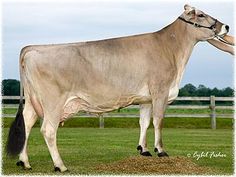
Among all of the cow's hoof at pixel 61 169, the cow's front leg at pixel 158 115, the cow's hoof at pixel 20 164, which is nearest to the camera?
the cow's hoof at pixel 61 169

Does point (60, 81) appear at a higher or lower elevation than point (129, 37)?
lower

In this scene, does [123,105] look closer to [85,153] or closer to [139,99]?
[139,99]

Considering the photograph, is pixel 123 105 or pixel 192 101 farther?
pixel 192 101

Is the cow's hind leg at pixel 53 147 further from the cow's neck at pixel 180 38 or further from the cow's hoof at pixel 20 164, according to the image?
the cow's neck at pixel 180 38

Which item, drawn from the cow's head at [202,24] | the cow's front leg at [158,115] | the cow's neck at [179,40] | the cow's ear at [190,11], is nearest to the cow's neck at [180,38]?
the cow's neck at [179,40]

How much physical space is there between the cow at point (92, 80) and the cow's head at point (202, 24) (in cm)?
3

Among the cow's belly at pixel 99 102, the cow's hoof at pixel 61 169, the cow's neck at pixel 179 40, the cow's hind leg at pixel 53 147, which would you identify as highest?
the cow's neck at pixel 179 40

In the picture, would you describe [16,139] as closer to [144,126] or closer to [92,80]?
[92,80]

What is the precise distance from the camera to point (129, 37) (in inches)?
466

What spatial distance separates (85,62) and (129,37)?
124 cm

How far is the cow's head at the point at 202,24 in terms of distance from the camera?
12188 mm

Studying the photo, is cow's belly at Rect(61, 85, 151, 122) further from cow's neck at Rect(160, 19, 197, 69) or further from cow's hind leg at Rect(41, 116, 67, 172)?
cow's neck at Rect(160, 19, 197, 69)

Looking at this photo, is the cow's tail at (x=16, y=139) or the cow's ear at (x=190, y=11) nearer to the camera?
the cow's tail at (x=16, y=139)

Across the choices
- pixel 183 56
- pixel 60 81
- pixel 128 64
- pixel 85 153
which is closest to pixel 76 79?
pixel 60 81
